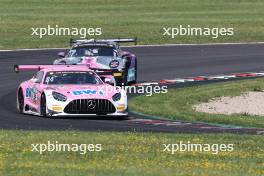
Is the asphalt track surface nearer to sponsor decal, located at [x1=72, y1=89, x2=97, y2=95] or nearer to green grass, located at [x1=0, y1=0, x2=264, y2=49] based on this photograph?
sponsor decal, located at [x1=72, y1=89, x2=97, y2=95]

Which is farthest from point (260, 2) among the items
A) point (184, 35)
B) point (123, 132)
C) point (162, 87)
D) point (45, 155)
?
point (45, 155)

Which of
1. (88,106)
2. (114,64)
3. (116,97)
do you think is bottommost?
(88,106)

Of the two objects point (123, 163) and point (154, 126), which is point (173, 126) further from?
point (123, 163)

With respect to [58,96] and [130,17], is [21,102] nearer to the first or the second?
[58,96]

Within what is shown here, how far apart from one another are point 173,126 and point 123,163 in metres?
6.23

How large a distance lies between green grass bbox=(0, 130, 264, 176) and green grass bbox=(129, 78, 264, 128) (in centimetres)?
412

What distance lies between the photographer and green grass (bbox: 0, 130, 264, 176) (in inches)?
584

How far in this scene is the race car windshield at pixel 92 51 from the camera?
30.7 meters

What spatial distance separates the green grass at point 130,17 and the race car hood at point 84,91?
20699 mm

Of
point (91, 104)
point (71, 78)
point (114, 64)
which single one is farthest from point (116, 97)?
point (114, 64)

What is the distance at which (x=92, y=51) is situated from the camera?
1211 inches

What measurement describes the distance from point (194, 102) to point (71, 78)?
195 inches

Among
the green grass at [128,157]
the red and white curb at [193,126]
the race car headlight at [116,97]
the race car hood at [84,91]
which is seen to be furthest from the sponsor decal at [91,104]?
the green grass at [128,157]

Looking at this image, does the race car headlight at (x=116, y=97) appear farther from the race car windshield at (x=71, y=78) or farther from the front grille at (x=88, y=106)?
the race car windshield at (x=71, y=78)
